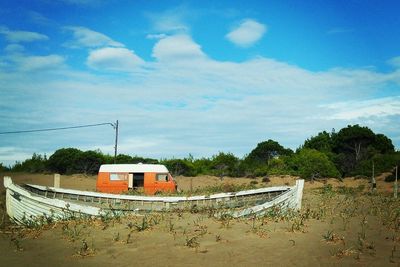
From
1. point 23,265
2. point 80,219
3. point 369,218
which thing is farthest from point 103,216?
point 369,218

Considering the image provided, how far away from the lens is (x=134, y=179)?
91.7 feet

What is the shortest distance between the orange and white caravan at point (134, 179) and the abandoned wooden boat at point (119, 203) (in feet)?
33.6

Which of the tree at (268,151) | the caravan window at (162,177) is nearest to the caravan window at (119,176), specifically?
the caravan window at (162,177)

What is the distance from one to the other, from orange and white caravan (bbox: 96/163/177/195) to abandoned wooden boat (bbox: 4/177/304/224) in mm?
10254

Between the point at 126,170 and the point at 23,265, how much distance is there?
19166mm

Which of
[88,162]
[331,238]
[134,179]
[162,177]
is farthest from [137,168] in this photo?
[88,162]

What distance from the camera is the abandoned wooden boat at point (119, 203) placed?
13.3 metres

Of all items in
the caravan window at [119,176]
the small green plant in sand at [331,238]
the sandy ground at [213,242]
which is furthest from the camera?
the caravan window at [119,176]

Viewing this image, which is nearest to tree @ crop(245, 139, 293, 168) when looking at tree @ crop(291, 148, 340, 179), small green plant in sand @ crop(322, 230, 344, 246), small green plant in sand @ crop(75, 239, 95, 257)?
tree @ crop(291, 148, 340, 179)

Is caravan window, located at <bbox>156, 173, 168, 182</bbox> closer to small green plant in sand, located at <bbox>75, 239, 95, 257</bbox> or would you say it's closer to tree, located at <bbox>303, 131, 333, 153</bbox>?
small green plant in sand, located at <bbox>75, 239, 95, 257</bbox>

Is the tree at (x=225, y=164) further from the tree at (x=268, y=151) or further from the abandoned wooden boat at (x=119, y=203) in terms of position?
the abandoned wooden boat at (x=119, y=203)

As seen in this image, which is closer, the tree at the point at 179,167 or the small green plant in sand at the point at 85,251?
the small green plant in sand at the point at 85,251

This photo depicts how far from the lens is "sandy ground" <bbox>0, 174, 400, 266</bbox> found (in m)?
8.32

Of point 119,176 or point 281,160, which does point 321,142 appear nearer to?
point 281,160
